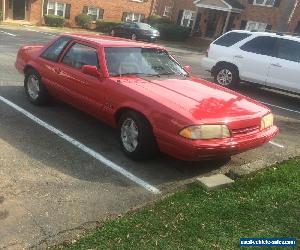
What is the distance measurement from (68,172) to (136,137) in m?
1.08

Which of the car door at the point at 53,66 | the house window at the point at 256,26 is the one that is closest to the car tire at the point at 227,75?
the car door at the point at 53,66

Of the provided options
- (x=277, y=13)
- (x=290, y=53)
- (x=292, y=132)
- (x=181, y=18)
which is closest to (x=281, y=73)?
(x=290, y=53)

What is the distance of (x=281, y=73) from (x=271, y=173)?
20.2 ft

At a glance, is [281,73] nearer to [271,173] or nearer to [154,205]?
[271,173]

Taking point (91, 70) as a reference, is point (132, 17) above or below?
below

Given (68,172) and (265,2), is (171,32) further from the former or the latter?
(68,172)

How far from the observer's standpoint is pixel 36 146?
583cm

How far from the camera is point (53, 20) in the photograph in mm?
33812

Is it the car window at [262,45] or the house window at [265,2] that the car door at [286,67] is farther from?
the house window at [265,2]

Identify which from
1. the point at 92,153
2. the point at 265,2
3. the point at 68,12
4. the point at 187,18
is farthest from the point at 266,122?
the point at 187,18

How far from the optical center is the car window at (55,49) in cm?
717

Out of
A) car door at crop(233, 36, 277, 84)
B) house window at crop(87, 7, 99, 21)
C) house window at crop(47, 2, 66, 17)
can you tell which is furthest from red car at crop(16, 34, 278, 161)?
house window at crop(87, 7, 99, 21)

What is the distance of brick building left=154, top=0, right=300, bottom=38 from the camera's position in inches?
1275

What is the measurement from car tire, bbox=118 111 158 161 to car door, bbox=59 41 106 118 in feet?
2.06
